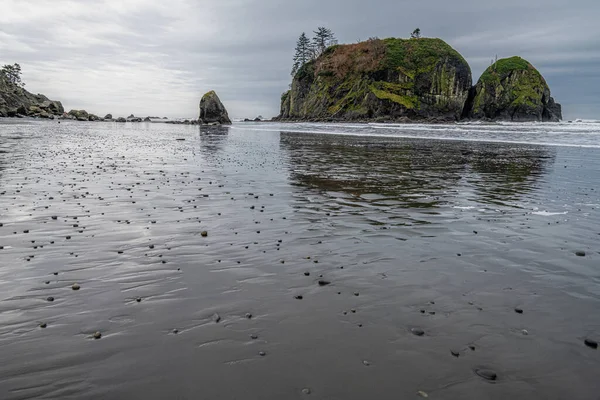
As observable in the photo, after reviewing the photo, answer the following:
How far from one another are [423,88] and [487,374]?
12512cm

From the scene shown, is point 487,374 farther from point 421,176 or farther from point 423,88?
point 423,88

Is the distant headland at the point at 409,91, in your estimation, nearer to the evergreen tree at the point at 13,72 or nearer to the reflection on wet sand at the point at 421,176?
the evergreen tree at the point at 13,72

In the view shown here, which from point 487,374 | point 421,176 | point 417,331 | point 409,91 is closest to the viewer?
point 487,374

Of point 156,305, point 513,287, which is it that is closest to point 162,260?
point 156,305

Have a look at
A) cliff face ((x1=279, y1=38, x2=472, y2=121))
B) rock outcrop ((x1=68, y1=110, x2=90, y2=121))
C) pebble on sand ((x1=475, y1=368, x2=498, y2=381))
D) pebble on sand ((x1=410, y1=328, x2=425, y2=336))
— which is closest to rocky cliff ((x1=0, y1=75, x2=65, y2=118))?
rock outcrop ((x1=68, y1=110, x2=90, y2=121))

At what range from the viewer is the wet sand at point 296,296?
4.26m

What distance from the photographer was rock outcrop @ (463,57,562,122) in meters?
113

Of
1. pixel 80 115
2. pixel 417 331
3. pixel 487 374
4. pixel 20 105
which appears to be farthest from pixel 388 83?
pixel 487 374

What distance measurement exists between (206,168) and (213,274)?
49.9ft

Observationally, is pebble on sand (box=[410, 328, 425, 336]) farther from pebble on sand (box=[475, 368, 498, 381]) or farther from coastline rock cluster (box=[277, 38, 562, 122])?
coastline rock cluster (box=[277, 38, 562, 122])

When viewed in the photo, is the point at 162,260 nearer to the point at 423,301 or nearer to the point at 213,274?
the point at 213,274

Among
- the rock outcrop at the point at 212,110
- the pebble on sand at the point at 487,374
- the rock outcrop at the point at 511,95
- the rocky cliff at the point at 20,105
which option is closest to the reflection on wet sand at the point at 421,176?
the pebble on sand at the point at 487,374

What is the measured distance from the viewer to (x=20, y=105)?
113812mm

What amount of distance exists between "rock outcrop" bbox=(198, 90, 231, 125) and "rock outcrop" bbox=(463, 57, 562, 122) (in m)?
76.7
